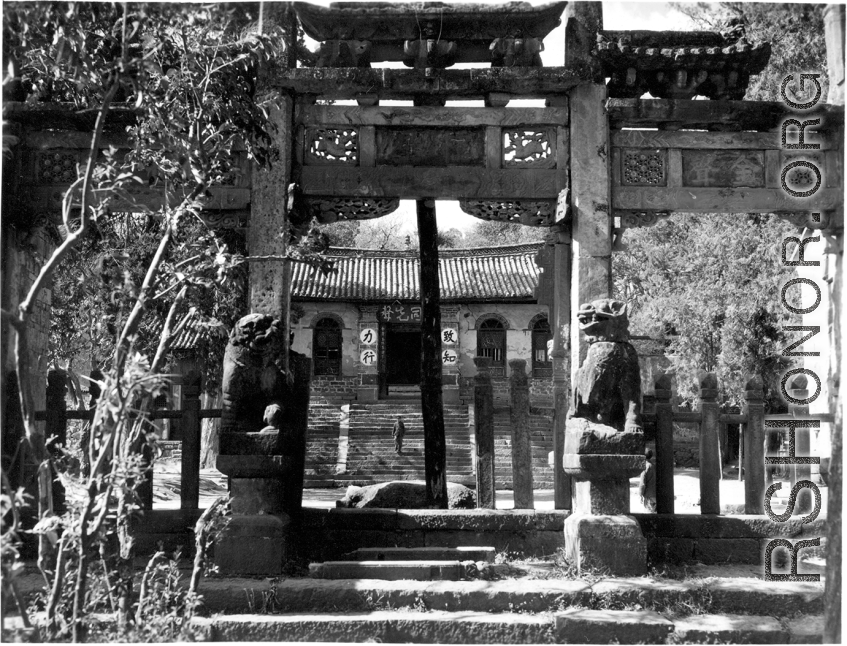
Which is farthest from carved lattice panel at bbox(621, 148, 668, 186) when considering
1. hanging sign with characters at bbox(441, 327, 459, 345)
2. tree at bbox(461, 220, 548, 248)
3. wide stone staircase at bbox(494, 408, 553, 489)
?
tree at bbox(461, 220, 548, 248)

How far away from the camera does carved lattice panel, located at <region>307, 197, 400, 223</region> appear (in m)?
7.83

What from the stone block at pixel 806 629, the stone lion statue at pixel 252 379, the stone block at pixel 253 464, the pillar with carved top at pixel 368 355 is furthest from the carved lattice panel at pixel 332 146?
the pillar with carved top at pixel 368 355

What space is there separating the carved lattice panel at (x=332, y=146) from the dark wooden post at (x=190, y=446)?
88.2 inches

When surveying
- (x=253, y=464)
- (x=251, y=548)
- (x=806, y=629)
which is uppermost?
(x=253, y=464)

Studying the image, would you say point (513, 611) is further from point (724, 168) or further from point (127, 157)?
point (127, 157)

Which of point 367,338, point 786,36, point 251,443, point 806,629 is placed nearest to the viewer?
point 806,629

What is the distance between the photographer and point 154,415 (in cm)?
731

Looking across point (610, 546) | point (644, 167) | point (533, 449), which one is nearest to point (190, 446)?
point (610, 546)

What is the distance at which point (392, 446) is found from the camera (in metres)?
23.8

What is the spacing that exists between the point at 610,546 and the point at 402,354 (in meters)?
24.6

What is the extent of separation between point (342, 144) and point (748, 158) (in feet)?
11.8

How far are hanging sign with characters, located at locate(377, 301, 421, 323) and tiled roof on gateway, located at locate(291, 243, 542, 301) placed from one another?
0.55 metres

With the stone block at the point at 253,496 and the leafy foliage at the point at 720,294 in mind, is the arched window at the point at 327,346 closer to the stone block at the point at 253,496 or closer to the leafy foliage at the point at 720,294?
the leafy foliage at the point at 720,294

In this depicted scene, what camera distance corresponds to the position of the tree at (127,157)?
4.86 metres
